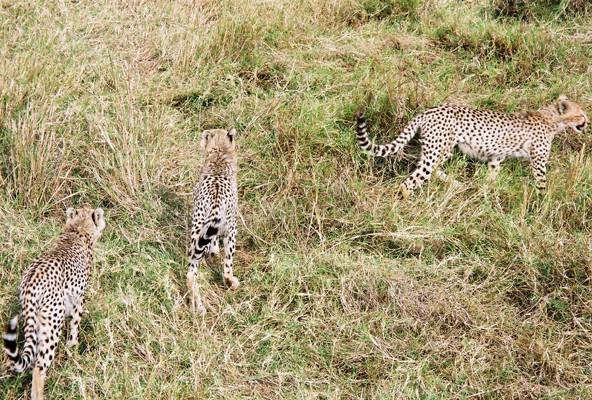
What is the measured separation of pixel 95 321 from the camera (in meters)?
4.51

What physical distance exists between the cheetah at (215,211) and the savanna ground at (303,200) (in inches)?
5.5

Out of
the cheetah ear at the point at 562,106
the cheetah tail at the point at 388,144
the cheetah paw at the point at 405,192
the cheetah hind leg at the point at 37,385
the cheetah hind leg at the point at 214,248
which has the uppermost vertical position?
the cheetah ear at the point at 562,106

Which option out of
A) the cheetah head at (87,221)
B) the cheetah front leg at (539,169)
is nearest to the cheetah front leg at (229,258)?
the cheetah head at (87,221)

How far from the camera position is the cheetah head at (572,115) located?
6125mm

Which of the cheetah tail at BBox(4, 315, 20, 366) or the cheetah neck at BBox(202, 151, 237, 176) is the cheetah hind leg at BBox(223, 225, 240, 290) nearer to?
the cheetah neck at BBox(202, 151, 237, 176)

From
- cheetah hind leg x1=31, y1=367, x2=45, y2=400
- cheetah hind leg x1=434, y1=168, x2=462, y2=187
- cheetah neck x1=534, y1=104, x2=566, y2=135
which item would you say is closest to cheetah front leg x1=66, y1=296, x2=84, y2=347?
cheetah hind leg x1=31, y1=367, x2=45, y2=400

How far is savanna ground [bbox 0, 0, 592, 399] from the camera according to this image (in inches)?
174

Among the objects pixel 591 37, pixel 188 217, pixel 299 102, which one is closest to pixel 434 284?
pixel 188 217

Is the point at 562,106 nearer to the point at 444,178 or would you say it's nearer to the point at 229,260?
the point at 444,178

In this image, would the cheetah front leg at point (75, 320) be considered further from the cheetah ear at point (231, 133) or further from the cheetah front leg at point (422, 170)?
the cheetah front leg at point (422, 170)

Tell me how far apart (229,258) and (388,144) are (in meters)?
1.49

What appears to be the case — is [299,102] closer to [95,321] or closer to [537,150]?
[537,150]

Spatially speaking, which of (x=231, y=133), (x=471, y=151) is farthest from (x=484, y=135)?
(x=231, y=133)

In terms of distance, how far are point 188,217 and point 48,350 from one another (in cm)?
154
